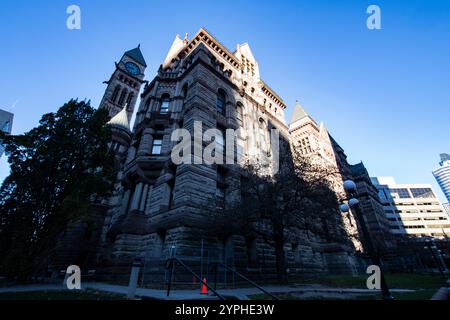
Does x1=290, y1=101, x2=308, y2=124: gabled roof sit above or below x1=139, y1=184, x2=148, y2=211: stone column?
above

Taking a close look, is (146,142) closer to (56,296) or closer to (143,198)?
(143,198)

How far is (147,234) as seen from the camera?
51.5ft

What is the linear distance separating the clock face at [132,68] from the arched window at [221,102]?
41.3 metres

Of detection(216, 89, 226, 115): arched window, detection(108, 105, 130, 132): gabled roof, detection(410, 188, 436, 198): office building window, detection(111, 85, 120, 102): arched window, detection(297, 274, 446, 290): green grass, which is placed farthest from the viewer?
detection(410, 188, 436, 198): office building window

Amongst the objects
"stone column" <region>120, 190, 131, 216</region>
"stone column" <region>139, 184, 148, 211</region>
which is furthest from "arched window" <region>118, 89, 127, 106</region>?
"stone column" <region>139, 184, 148, 211</region>

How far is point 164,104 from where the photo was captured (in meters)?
23.0

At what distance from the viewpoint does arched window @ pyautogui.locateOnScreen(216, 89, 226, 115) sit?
22.7 meters

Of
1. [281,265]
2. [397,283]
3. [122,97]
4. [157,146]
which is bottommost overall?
[397,283]

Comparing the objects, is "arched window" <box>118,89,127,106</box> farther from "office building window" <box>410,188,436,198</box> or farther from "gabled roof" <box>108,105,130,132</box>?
"office building window" <box>410,188,436,198</box>

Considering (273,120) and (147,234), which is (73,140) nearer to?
(147,234)

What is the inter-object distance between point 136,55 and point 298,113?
46.1m

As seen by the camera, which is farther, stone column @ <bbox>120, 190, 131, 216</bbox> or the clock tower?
the clock tower

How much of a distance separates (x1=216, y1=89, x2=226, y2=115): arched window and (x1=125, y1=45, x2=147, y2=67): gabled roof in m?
45.4

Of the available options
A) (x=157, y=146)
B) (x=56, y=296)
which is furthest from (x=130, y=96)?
(x=56, y=296)
